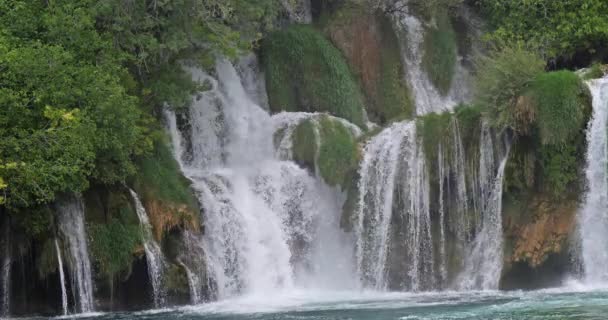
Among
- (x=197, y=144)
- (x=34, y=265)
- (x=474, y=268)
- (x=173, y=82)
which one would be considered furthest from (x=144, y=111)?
(x=474, y=268)

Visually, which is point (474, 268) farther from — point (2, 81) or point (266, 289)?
point (2, 81)

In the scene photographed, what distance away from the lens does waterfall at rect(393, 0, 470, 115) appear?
106 ft

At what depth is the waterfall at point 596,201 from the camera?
81.8 feet

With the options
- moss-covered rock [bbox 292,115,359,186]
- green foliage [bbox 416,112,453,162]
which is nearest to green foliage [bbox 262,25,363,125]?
moss-covered rock [bbox 292,115,359,186]

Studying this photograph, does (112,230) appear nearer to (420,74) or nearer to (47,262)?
(47,262)

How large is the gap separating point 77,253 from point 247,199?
518cm

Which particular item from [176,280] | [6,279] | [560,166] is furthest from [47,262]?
[560,166]

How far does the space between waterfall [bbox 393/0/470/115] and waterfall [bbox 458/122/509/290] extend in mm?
6118

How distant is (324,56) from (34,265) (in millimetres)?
11714

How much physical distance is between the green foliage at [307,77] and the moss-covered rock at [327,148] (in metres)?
2.23

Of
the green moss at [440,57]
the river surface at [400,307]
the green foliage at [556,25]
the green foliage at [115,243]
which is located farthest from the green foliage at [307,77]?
the green foliage at [115,243]

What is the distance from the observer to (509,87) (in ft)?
84.5

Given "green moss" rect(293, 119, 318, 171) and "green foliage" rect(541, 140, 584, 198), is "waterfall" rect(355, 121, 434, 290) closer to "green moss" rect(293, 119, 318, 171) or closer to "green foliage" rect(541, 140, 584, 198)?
"green moss" rect(293, 119, 318, 171)

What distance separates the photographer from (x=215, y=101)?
29.5m
